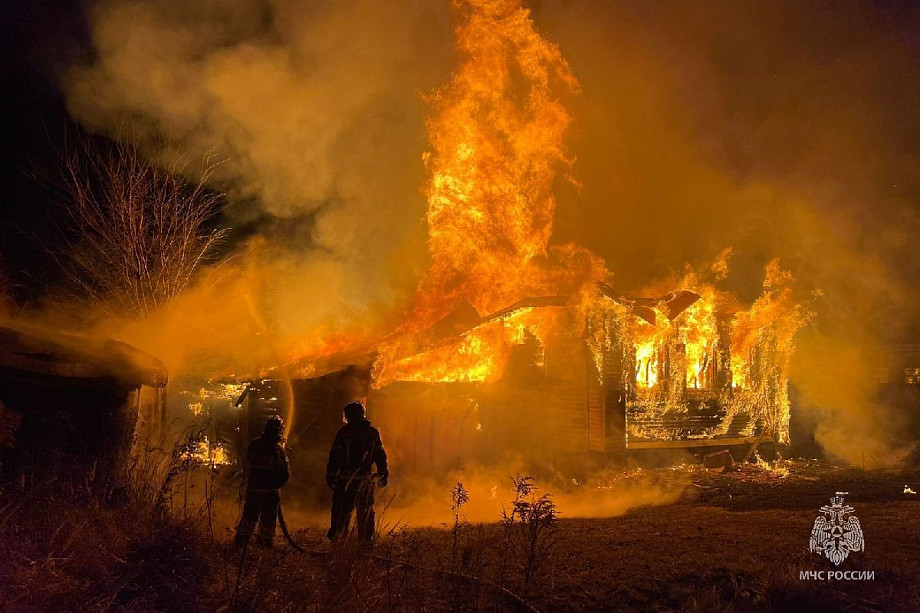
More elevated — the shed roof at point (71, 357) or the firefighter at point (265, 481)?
the shed roof at point (71, 357)

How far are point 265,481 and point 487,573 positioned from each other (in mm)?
2995

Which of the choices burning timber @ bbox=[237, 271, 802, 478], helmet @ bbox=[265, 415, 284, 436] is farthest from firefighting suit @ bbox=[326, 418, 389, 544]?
burning timber @ bbox=[237, 271, 802, 478]

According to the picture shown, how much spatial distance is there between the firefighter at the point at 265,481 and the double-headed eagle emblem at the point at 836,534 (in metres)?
6.32

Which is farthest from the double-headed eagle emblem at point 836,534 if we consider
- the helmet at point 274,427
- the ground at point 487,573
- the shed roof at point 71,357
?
the shed roof at point 71,357

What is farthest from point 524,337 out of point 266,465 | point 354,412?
point 266,465

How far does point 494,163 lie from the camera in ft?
59.1

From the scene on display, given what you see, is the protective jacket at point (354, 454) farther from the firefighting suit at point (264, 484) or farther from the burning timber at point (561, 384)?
the burning timber at point (561, 384)

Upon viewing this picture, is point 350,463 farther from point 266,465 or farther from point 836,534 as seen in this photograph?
point 836,534

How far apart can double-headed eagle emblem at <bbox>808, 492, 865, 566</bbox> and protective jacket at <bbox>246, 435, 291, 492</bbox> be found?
20.8 feet

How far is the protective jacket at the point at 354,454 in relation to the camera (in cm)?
709

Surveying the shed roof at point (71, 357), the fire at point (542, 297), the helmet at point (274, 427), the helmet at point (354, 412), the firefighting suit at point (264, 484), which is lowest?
the firefighting suit at point (264, 484)

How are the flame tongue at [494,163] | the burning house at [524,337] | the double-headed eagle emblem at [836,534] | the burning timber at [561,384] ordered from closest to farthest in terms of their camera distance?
the double-headed eagle emblem at [836,534] → the burning timber at [561,384] → the burning house at [524,337] → the flame tongue at [494,163]

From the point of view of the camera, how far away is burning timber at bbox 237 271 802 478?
501 inches

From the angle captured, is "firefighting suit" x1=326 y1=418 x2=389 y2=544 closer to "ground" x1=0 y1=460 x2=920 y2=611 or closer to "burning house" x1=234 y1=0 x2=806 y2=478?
"ground" x1=0 y1=460 x2=920 y2=611
